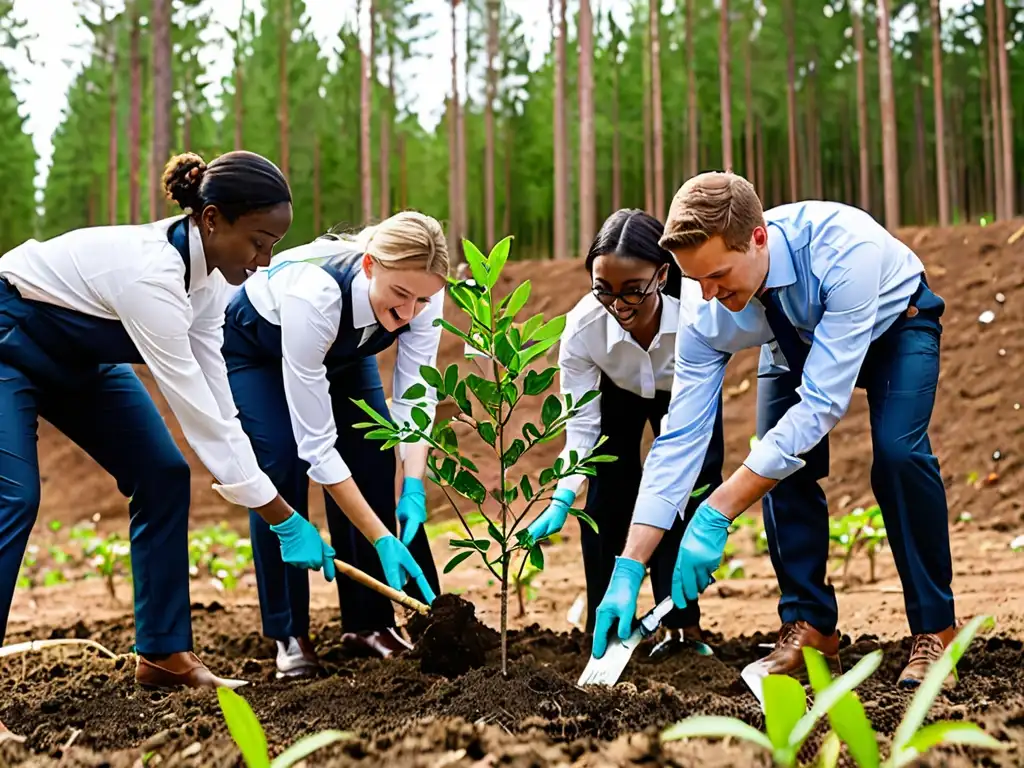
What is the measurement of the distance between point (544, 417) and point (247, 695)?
3.58 feet

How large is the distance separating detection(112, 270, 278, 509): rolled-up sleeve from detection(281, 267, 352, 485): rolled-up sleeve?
30 cm

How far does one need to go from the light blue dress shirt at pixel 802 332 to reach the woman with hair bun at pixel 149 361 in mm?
1115

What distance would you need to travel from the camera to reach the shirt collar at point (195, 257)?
2.51m

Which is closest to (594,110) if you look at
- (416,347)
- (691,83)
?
(691,83)

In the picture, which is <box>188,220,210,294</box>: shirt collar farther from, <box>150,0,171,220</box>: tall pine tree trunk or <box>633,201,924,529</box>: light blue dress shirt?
<box>150,0,171,220</box>: tall pine tree trunk

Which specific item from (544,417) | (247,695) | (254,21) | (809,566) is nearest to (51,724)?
(247,695)

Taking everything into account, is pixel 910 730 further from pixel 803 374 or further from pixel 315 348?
pixel 315 348

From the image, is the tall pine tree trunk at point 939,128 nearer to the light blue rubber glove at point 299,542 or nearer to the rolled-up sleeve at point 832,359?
the rolled-up sleeve at point 832,359

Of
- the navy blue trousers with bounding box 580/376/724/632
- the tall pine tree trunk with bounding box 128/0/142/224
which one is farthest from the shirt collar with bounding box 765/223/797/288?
the tall pine tree trunk with bounding box 128/0/142/224

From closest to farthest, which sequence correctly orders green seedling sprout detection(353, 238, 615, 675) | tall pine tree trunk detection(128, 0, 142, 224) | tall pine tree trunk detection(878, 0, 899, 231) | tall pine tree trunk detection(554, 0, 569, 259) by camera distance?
green seedling sprout detection(353, 238, 615, 675)
tall pine tree trunk detection(878, 0, 899, 231)
tall pine tree trunk detection(554, 0, 569, 259)
tall pine tree trunk detection(128, 0, 142, 224)

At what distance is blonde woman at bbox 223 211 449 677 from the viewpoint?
2895 mm

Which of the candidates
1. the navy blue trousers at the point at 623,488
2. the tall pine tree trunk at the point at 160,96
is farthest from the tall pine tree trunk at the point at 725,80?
the navy blue trousers at the point at 623,488

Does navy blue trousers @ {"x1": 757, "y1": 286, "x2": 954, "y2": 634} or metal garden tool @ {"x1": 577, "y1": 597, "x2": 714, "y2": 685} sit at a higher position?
navy blue trousers @ {"x1": 757, "y1": 286, "x2": 954, "y2": 634}

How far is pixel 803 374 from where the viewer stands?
2.46 metres
